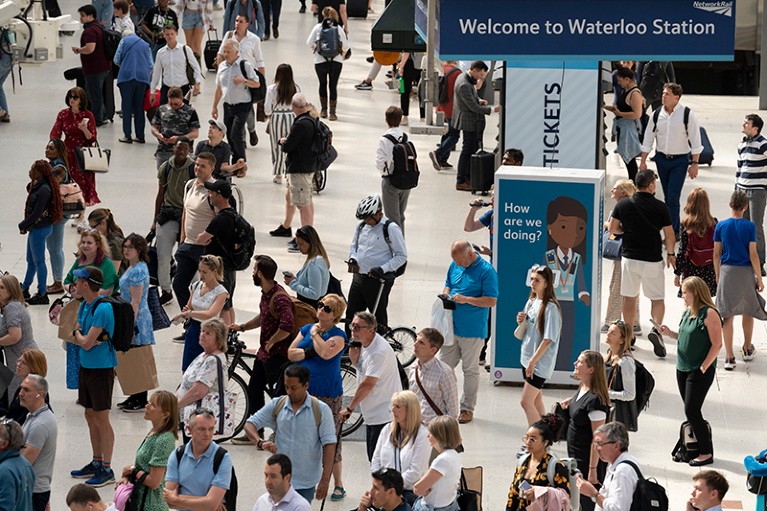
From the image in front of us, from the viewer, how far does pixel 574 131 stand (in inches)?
615

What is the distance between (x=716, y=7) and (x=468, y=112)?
7.79 meters

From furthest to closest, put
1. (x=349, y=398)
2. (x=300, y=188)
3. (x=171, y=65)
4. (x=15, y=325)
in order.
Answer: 1. (x=171, y=65)
2. (x=300, y=188)
3. (x=349, y=398)
4. (x=15, y=325)

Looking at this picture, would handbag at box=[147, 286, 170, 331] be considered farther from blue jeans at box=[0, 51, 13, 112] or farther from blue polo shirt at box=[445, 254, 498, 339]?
blue jeans at box=[0, 51, 13, 112]

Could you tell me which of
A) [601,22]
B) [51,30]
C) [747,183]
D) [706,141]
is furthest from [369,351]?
[51,30]

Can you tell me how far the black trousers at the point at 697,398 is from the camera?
12.0m

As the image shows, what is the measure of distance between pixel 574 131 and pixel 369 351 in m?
5.33

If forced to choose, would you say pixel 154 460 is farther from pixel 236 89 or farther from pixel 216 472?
pixel 236 89

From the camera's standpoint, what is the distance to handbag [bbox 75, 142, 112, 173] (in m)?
18.4

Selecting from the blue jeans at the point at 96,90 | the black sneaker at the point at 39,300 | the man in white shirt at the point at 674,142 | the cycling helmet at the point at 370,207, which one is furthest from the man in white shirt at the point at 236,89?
the cycling helmet at the point at 370,207

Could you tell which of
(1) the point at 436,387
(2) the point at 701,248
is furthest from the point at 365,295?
(2) the point at 701,248

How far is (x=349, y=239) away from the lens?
18.5 metres

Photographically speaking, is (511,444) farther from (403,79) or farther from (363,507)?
(403,79)

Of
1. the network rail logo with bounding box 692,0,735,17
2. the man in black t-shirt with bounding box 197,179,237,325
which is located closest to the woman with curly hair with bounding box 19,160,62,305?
the man in black t-shirt with bounding box 197,179,237,325

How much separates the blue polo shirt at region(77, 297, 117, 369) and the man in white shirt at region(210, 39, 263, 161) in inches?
361
